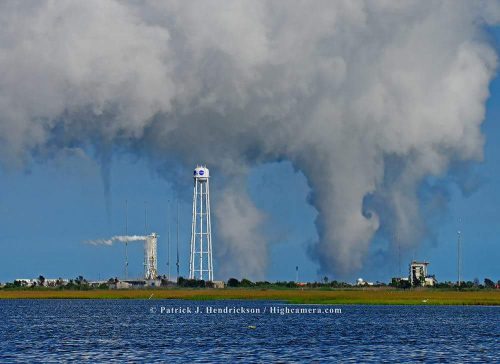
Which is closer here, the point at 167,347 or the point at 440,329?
the point at 167,347

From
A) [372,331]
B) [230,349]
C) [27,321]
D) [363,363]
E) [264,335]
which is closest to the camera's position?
[363,363]

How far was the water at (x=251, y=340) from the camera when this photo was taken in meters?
91.9

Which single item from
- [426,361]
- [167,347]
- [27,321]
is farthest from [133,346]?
[27,321]

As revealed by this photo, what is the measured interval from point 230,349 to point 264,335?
72.5 feet

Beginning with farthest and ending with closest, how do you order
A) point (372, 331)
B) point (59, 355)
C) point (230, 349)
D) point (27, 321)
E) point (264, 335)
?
point (27, 321), point (372, 331), point (264, 335), point (230, 349), point (59, 355)

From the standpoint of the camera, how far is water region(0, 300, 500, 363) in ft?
301

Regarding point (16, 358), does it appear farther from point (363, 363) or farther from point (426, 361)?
point (426, 361)

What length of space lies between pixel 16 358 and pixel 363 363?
3081 centimetres

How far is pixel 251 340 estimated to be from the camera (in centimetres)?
11275

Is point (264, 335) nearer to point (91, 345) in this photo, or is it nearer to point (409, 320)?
point (91, 345)

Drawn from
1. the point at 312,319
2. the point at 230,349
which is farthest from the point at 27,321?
the point at 230,349

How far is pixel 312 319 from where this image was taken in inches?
6476

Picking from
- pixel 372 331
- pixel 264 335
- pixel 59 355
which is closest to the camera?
pixel 59 355

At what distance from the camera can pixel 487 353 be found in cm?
9744
